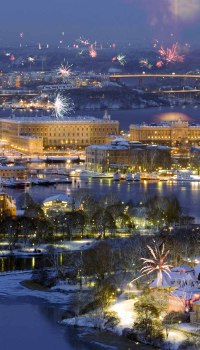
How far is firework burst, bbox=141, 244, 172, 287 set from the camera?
7686mm

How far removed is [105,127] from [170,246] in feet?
47.1

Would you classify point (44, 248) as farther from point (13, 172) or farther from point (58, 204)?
point (13, 172)

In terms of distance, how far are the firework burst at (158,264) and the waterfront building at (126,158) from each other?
9.15 m

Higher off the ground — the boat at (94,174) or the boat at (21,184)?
the boat at (94,174)

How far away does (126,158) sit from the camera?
1811 cm

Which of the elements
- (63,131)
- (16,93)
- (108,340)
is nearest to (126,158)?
(63,131)

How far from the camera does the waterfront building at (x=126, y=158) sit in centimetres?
1777

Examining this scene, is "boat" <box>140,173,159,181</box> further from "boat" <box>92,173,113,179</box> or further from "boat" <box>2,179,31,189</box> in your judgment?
"boat" <box>2,179,31,189</box>

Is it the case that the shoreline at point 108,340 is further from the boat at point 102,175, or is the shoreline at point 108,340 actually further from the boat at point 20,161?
the boat at point 20,161

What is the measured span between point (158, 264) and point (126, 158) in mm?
10419

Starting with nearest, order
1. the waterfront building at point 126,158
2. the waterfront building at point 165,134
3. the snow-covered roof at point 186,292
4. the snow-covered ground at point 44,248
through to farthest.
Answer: the snow-covered roof at point 186,292, the snow-covered ground at point 44,248, the waterfront building at point 126,158, the waterfront building at point 165,134

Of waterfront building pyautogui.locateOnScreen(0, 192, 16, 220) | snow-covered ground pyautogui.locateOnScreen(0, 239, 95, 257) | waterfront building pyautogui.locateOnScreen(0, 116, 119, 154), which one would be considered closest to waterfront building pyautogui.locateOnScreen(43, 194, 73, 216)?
waterfront building pyautogui.locateOnScreen(0, 192, 16, 220)

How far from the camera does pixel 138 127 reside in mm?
22391

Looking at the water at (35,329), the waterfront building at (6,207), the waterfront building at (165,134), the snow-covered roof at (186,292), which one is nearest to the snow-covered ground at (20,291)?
the water at (35,329)
